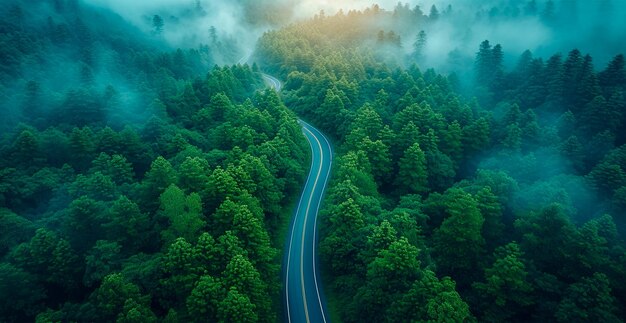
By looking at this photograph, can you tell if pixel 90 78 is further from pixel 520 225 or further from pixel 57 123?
pixel 520 225

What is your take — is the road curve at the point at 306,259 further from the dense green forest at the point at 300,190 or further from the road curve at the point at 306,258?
the dense green forest at the point at 300,190

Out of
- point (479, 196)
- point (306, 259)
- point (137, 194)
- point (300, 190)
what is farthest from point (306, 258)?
point (479, 196)

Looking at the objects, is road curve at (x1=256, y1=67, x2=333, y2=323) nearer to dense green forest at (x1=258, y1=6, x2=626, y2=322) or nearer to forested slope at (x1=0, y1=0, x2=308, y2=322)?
dense green forest at (x1=258, y1=6, x2=626, y2=322)

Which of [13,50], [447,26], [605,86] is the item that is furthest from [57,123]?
[447,26]

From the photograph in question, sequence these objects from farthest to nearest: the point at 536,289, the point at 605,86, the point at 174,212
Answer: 1. the point at 605,86
2. the point at 174,212
3. the point at 536,289

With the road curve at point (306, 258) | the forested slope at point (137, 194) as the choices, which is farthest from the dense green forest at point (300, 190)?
the road curve at point (306, 258)

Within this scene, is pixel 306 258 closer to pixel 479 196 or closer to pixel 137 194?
pixel 137 194

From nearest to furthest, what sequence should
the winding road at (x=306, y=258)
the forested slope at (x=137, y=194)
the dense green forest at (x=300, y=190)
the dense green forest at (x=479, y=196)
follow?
1. the forested slope at (x=137, y=194)
2. the dense green forest at (x=300, y=190)
3. the dense green forest at (x=479, y=196)
4. the winding road at (x=306, y=258)
